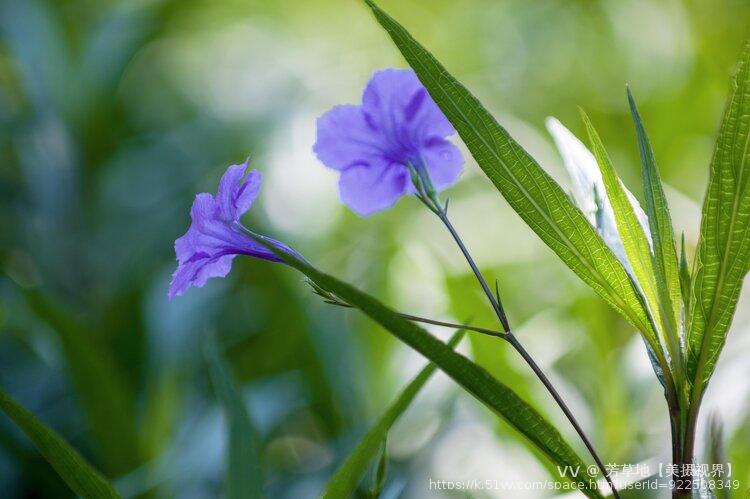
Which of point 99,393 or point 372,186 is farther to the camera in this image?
point 99,393

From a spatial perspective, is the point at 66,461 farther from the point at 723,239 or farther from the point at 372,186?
the point at 723,239

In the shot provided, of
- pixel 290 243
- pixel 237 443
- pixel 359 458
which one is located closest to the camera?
pixel 359 458

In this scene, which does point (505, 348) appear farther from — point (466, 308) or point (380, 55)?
point (380, 55)

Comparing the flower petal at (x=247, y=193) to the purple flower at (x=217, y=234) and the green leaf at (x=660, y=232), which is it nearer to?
the purple flower at (x=217, y=234)

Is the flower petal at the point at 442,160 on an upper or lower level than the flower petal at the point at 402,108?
lower

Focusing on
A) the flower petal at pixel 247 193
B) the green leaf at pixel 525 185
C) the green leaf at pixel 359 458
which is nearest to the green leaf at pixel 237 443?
the green leaf at pixel 359 458

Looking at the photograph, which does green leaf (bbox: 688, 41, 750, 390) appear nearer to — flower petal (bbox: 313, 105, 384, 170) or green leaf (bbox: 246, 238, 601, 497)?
green leaf (bbox: 246, 238, 601, 497)

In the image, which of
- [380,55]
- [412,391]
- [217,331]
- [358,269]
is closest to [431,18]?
[380,55]

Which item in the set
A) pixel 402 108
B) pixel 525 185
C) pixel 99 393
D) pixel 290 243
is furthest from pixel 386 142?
pixel 290 243
